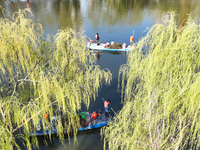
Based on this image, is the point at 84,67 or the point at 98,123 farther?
the point at 98,123

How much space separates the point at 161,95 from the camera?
4.33m

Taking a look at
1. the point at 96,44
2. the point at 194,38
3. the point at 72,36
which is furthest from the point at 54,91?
the point at 96,44

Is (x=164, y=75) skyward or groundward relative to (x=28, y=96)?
skyward

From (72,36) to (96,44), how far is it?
1252 cm

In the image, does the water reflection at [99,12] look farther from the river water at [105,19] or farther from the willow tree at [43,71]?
the willow tree at [43,71]

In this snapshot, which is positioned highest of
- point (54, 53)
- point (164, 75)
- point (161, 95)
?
point (54, 53)

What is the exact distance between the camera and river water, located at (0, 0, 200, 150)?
36.0 ft

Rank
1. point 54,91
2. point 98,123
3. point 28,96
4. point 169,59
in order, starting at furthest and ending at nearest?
point 98,123 < point 28,96 < point 54,91 < point 169,59

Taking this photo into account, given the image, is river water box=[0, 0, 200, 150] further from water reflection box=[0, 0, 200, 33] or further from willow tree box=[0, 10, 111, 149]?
willow tree box=[0, 10, 111, 149]

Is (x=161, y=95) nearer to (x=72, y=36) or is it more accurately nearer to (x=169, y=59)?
(x=169, y=59)

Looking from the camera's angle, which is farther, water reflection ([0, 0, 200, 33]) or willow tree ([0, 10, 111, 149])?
water reflection ([0, 0, 200, 33])

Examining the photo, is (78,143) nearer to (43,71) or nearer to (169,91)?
(43,71)

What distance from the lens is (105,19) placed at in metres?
27.8

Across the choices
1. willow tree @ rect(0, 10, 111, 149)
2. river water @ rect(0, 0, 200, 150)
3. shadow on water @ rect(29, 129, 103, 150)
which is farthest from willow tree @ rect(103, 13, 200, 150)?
river water @ rect(0, 0, 200, 150)
